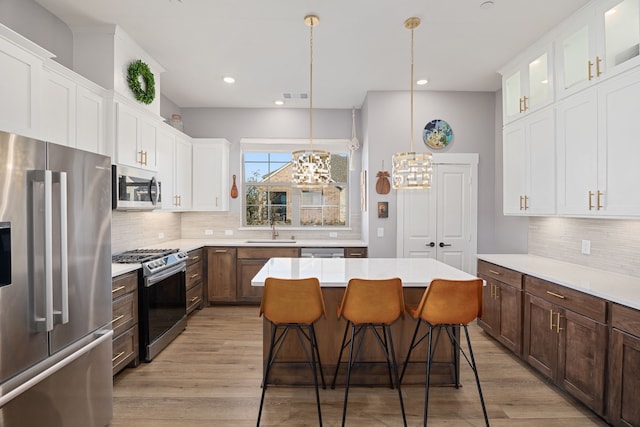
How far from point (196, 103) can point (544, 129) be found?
463 centimetres

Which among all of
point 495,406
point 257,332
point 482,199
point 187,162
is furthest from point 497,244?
point 187,162

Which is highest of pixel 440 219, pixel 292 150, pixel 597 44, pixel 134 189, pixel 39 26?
pixel 39 26

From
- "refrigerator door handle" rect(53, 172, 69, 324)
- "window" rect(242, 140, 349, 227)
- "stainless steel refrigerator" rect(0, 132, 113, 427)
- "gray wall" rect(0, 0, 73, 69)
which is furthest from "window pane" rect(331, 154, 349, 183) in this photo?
"refrigerator door handle" rect(53, 172, 69, 324)

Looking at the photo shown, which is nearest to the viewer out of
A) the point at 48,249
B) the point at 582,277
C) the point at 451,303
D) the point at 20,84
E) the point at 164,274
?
the point at 48,249

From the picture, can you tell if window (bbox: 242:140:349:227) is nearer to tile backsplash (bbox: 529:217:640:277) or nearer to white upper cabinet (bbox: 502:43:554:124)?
white upper cabinet (bbox: 502:43:554:124)

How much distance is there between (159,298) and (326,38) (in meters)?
3.04

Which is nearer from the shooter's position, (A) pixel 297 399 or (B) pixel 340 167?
(A) pixel 297 399

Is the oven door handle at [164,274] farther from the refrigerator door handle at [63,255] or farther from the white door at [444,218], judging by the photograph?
the white door at [444,218]

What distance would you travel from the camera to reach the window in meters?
5.42

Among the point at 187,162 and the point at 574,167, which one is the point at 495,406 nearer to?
the point at 574,167

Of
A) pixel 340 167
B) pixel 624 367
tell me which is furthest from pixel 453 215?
pixel 624 367

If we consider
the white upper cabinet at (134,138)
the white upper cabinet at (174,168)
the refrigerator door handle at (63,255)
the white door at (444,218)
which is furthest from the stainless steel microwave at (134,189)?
the white door at (444,218)

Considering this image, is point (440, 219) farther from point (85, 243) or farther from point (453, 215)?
point (85, 243)

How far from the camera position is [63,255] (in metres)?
1.70
